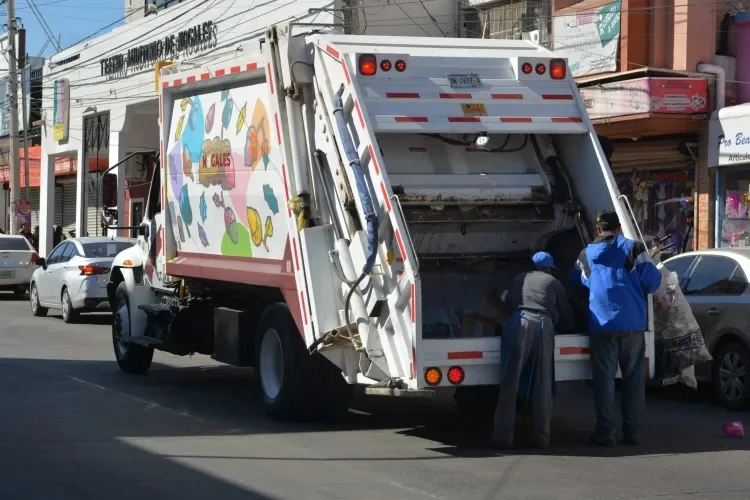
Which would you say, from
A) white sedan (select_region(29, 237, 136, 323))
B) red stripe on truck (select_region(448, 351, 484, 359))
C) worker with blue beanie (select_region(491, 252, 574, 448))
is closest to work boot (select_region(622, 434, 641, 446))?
worker with blue beanie (select_region(491, 252, 574, 448))

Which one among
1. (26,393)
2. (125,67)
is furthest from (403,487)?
(125,67)

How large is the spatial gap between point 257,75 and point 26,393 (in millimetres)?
4048

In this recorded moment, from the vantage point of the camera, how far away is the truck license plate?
30.3 feet

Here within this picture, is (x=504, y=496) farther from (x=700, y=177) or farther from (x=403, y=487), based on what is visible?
(x=700, y=177)

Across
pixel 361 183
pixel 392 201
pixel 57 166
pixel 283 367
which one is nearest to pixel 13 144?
pixel 57 166

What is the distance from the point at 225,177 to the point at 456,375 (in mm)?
3457

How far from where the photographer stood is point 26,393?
11508mm

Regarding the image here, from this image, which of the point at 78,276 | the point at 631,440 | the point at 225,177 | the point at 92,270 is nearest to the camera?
the point at 631,440

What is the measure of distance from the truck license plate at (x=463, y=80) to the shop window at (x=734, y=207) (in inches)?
397

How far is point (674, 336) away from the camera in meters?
9.31

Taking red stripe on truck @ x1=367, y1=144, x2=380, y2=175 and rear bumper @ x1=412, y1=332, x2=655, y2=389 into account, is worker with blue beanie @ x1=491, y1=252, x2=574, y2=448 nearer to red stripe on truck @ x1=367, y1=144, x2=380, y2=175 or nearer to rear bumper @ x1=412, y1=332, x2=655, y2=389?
rear bumper @ x1=412, y1=332, x2=655, y2=389

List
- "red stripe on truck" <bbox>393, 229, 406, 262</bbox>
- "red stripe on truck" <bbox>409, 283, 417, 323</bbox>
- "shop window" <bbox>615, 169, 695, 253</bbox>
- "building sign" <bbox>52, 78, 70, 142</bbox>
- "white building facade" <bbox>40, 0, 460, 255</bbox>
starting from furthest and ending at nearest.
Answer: "building sign" <bbox>52, 78, 70, 142</bbox> → "white building facade" <bbox>40, 0, 460, 255</bbox> → "shop window" <bbox>615, 169, 695, 253</bbox> → "red stripe on truck" <bbox>393, 229, 406, 262</bbox> → "red stripe on truck" <bbox>409, 283, 417, 323</bbox>

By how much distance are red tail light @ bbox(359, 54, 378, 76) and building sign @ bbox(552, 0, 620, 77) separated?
1037 cm

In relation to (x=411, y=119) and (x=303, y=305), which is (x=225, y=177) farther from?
(x=411, y=119)
